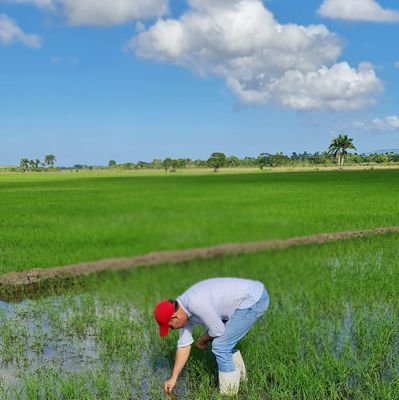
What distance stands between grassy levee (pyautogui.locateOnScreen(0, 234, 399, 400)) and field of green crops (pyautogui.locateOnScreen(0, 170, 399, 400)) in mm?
13

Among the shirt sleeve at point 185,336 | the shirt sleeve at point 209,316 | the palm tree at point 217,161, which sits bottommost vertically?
the shirt sleeve at point 185,336

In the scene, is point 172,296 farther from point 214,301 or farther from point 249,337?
point 214,301

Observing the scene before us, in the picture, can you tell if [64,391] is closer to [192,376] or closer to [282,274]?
[192,376]

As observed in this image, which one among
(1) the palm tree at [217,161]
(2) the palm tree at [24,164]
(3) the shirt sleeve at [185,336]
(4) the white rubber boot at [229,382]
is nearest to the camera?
(3) the shirt sleeve at [185,336]

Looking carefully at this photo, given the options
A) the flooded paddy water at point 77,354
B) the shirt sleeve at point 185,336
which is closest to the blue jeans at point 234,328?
the shirt sleeve at point 185,336

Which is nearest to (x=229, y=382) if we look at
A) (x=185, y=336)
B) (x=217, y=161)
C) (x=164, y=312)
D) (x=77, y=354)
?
(x=185, y=336)

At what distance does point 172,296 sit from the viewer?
5.02 metres

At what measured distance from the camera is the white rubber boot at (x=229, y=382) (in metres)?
3.19

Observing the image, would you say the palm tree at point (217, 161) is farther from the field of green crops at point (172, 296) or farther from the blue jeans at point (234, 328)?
the blue jeans at point (234, 328)

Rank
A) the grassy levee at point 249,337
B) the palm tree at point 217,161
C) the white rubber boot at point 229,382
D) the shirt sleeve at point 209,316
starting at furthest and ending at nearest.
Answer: the palm tree at point 217,161, the grassy levee at point 249,337, the white rubber boot at point 229,382, the shirt sleeve at point 209,316

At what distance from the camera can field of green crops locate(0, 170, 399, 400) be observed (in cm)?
321

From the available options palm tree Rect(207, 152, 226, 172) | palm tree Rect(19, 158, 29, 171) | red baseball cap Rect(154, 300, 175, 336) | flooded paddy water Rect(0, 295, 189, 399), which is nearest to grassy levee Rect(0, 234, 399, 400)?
flooded paddy water Rect(0, 295, 189, 399)

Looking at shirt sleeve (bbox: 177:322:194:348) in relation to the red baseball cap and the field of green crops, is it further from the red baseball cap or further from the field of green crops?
the field of green crops

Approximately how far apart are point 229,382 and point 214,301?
2.08 feet
